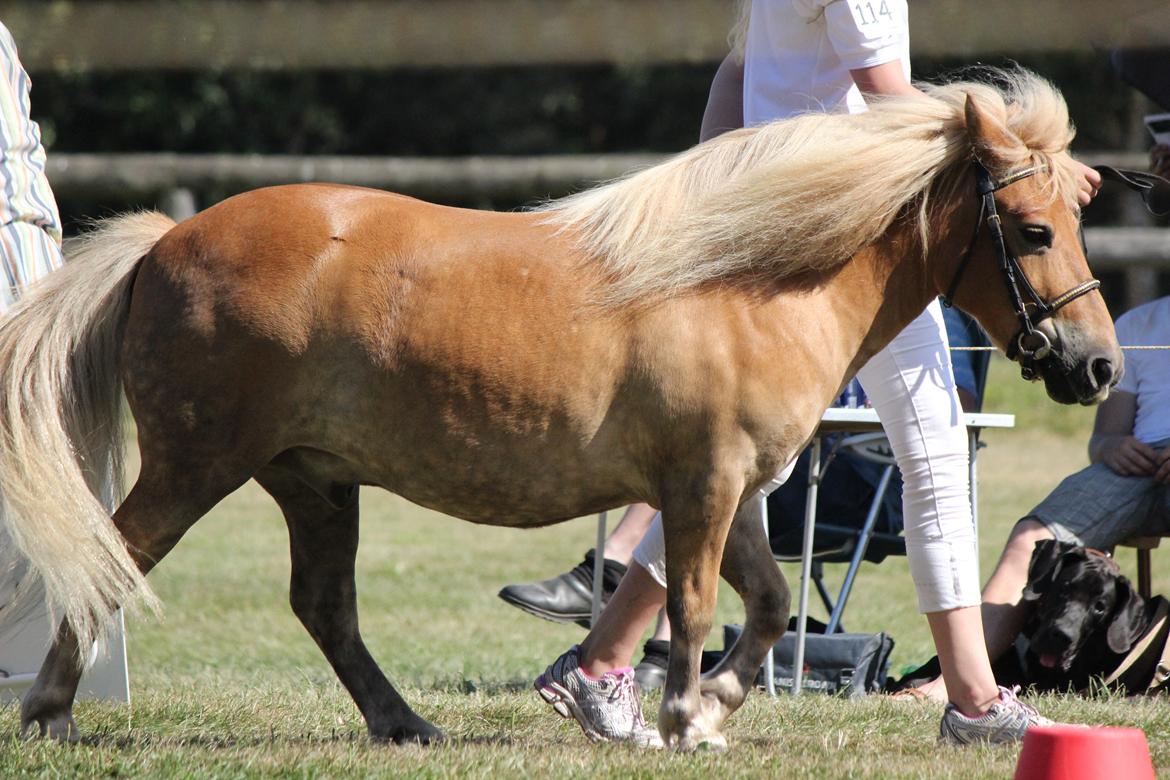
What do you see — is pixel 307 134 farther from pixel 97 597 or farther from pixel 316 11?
pixel 97 597

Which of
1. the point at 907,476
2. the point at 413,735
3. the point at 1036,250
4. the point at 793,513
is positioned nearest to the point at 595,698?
the point at 413,735

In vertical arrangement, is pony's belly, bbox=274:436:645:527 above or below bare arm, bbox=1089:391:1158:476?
above

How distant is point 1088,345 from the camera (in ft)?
10.7

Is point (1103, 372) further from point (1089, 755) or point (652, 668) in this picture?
point (652, 668)

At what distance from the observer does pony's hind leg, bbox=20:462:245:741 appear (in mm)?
3256

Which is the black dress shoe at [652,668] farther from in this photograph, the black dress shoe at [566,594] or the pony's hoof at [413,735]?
the pony's hoof at [413,735]

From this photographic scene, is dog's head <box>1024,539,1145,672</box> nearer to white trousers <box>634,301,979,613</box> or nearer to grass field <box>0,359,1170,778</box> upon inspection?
grass field <box>0,359,1170,778</box>

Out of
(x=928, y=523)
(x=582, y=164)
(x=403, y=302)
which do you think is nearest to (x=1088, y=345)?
(x=928, y=523)

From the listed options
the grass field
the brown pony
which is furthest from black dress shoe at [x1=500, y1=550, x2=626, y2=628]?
the brown pony

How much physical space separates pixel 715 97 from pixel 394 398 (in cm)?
157

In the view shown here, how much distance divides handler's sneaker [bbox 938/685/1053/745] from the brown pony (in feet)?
2.12

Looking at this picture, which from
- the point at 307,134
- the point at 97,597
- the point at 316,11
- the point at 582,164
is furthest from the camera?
the point at 307,134

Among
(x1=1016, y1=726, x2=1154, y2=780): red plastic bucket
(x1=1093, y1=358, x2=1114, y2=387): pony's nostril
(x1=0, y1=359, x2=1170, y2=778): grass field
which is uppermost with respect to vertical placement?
(x1=1093, y1=358, x2=1114, y2=387): pony's nostril

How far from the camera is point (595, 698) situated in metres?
3.72
